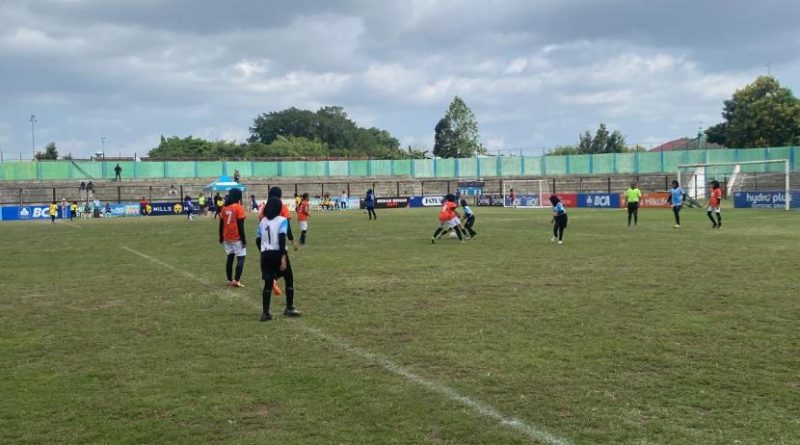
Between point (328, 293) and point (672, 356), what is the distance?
21.3ft

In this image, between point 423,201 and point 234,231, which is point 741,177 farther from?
point 234,231

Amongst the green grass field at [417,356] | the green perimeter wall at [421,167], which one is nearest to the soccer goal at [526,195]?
the green perimeter wall at [421,167]

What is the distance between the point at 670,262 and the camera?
1573 cm

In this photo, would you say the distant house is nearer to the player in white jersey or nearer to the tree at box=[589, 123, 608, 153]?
the tree at box=[589, 123, 608, 153]

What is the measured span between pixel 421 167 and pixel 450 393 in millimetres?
71490

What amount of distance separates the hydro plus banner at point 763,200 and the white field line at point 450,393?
40.3 m

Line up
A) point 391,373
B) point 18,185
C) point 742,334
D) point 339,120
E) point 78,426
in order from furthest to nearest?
1. point 339,120
2. point 18,185
3. point 742,334
4. point 391,373
5. point 78,426

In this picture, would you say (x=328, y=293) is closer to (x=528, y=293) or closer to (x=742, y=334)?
(x=528, y=293)

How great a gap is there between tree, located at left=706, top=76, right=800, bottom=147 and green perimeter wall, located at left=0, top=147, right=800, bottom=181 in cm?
1207

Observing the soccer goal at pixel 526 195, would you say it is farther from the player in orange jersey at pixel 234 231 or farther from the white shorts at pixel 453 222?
the player in orange jersey at pixel 234 231

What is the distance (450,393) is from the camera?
6297 mm

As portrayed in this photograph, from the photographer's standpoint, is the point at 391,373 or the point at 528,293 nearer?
the point at 391,373

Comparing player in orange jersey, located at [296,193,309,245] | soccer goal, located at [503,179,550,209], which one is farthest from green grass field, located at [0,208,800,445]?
soccer goal, located at [503,179,550,209]

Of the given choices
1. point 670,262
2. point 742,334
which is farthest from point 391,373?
point 670,262
